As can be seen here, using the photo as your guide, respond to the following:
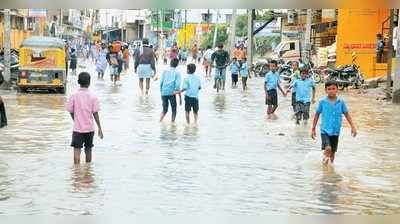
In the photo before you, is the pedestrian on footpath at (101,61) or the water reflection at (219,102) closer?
the water reflection at (219,102)

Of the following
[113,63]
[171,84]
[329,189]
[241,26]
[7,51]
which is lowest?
[329,189]

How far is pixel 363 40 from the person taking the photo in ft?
99.2

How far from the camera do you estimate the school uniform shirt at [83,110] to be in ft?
27.0

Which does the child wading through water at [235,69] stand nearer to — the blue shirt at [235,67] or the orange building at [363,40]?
the blue shirt at [235,67]

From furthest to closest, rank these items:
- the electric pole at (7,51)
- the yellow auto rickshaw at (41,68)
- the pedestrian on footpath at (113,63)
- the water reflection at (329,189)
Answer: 1. the pedestrian on footpath at (113,63)
2. the electric pole at (7,51)
3. the yellow auto rickshaw at (41,68)
4. the water reflection at (329,189)

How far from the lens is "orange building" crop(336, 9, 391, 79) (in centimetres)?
2958

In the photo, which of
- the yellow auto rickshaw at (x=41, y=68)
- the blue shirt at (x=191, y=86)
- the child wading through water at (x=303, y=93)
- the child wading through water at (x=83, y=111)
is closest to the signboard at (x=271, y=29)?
the yellow auto rickshaw at (x=41, y=68)

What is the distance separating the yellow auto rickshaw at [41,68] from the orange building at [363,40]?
43.1ft

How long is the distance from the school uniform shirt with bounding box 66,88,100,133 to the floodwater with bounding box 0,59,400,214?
1.59 feet

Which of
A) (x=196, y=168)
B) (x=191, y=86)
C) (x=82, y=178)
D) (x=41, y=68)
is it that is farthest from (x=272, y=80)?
(x=41, y=68)

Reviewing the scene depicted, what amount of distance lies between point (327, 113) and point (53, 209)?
388cm

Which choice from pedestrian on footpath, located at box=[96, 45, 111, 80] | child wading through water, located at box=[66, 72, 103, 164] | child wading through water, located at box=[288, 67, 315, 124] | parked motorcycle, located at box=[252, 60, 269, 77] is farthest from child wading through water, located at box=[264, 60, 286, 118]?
parked motorcycle, located at box=[252, 60, 269, 77]

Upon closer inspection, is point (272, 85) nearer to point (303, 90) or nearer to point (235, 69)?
point (303, 90)

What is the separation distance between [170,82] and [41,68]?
8.67 meters
